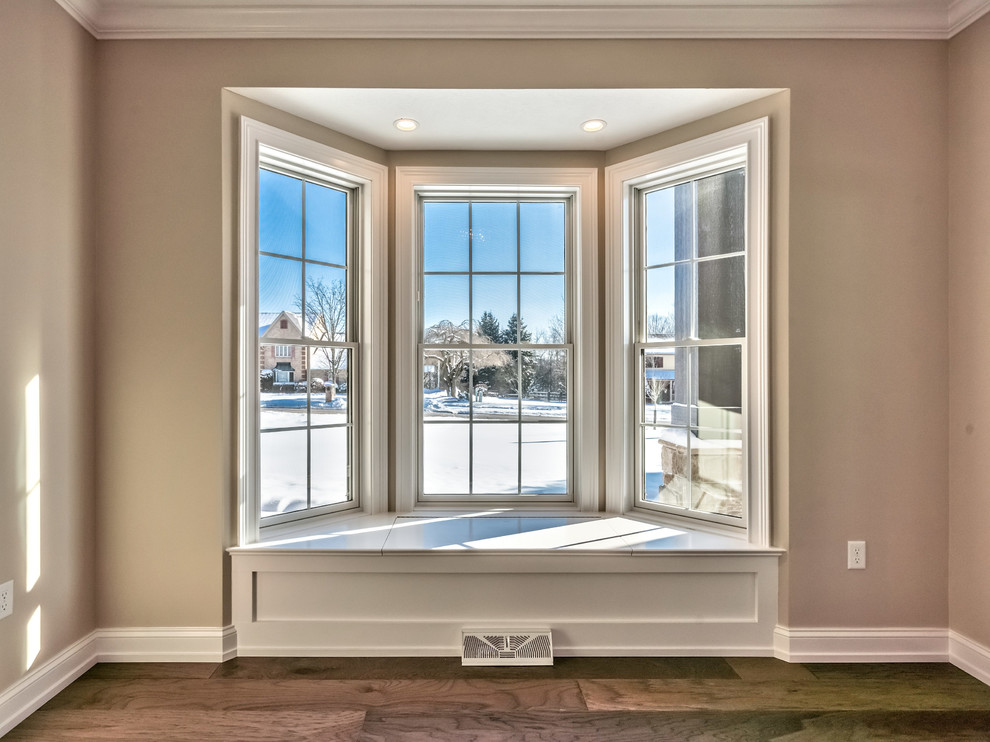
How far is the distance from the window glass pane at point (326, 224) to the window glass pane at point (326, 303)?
63mm

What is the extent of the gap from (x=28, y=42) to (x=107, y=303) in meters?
0.92

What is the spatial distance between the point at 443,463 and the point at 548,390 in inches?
26.5

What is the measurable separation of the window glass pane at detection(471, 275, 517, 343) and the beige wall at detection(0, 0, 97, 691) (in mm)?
1688

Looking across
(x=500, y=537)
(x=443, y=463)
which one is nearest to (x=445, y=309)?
(x=443, y=463)

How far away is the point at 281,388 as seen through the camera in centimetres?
263

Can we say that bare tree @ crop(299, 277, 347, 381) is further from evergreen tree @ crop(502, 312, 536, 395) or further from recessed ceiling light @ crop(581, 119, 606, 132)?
recessed ceiling light @ crop(581, 119, 606, 132)

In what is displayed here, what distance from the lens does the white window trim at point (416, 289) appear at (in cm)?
287

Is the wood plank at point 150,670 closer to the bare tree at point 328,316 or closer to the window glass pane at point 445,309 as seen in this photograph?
the bare tree at point 328,316

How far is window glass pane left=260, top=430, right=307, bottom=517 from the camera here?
2.56 m

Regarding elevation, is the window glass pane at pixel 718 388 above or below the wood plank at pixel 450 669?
above

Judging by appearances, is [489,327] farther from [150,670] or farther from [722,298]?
[150,670]

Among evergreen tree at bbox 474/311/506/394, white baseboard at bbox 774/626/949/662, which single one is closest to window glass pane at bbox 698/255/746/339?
evergreen tree at bbox 474/311/506/394

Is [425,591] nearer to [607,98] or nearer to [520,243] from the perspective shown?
[520,243]

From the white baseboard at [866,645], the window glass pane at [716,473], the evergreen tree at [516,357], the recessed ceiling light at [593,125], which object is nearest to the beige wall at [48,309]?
the evergreen tree at [516,357]
